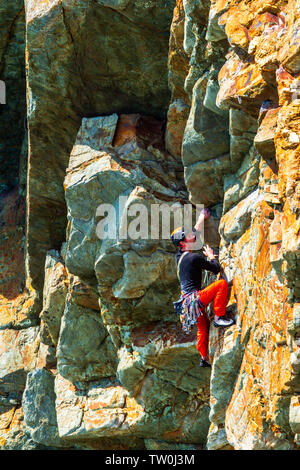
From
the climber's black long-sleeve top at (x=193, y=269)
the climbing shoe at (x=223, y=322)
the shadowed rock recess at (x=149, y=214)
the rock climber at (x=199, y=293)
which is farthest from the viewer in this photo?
the climber's black long-sleeve top at (x=193, y=269)

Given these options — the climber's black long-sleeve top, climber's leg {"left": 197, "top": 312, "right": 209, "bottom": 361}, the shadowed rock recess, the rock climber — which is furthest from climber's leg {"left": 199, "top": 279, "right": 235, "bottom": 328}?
climber's leg {"left": 197, "top": 312, "right": 209, "bottom": 361}

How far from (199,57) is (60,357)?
30.8 ft

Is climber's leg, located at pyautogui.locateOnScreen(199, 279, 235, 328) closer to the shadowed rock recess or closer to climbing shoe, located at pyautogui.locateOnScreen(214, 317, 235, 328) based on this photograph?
climbing shoe, located at pyautogui.locateOnScreen(214, 317, 235, 328)

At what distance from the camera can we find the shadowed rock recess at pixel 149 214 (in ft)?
29.6

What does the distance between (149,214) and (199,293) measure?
3.58 meters

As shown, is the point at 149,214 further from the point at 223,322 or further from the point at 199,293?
the point at 223,322

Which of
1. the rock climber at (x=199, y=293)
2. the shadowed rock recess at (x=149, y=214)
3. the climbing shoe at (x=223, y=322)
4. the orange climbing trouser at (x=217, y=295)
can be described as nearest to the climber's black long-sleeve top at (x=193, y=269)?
the rock climber at (x=199, y=293)

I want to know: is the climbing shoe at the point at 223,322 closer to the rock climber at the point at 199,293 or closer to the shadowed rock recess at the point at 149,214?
the rock climber at the point at 199,293

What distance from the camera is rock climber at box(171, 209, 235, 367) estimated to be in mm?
10688

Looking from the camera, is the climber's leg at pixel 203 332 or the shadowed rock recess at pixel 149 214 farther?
the climber's leg at pixel 203 332

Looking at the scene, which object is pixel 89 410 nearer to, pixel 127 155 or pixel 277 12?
pixel 127 155

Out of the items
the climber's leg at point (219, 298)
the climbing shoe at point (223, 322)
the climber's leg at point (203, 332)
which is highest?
the climber's leg at point (219, 298)

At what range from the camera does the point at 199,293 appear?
35.9 ft

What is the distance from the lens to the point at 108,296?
1505 cm
